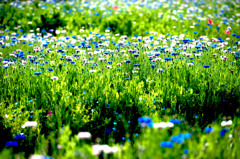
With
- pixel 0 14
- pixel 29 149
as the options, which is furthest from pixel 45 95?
pixel 0 14

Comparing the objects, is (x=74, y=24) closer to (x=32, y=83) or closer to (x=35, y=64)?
(x=35, y=64)

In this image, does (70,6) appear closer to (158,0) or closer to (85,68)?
(158,0)

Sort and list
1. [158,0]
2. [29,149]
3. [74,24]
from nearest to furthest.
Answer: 1. [29,149]
2. [74,24]
3. [158,0]

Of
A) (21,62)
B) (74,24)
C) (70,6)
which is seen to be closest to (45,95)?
(21,62)

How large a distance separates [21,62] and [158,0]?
10.0m

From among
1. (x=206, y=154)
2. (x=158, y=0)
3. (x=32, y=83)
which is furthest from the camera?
(x=158, y=0)

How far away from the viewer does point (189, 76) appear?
3.45m

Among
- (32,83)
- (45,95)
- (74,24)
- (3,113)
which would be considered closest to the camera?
(3,113)

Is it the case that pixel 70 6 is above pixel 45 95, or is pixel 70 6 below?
above

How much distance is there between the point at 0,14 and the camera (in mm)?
7891

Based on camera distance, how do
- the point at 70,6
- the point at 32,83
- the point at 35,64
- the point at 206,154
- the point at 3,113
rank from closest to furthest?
1. the point at 206,154
2. the point at 3,113
3. the point at 32,83
4. the point at 35,64
5. the point at 70,6

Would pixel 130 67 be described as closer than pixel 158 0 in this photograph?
Yes

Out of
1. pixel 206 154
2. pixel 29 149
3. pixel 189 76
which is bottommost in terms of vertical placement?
pixel 29 149

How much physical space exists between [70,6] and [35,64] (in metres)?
6.87
